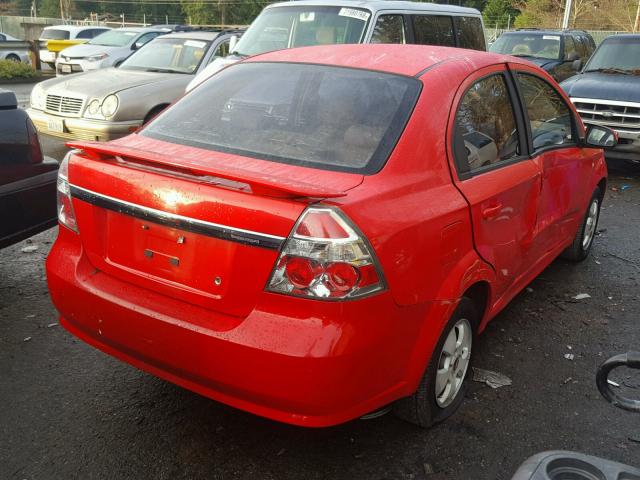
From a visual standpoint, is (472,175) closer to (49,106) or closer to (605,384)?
(605,384)

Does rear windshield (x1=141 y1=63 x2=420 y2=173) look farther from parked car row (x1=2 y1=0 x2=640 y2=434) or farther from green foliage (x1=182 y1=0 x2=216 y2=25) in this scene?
green foliage (x1=182 y1=0 x2=216 y2=25)

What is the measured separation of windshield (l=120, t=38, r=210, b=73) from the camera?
31.5 feet

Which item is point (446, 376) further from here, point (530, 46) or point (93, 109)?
point (530, 46)

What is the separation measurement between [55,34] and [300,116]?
25.2m

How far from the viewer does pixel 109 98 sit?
810 centimetres

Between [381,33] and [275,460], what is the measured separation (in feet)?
19.8

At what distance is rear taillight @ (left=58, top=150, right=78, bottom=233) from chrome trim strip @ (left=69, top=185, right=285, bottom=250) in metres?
0.16

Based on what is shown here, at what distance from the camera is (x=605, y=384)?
1742mm

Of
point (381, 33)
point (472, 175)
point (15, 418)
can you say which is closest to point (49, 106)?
point (381, 33)

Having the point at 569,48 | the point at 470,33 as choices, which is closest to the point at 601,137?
the point at 470,33

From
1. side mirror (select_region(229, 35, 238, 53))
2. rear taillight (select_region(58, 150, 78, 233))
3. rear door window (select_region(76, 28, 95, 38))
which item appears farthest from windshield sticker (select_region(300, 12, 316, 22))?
rear door window (select_region(76, 28, 95, 38))

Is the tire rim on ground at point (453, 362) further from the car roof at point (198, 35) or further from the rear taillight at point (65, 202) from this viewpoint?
the car roof at point (198, 35)

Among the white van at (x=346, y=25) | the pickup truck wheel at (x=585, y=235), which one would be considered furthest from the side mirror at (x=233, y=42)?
the pickup truck wheel at (x=585, y=235)

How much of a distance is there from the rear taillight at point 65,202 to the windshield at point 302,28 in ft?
17.0
